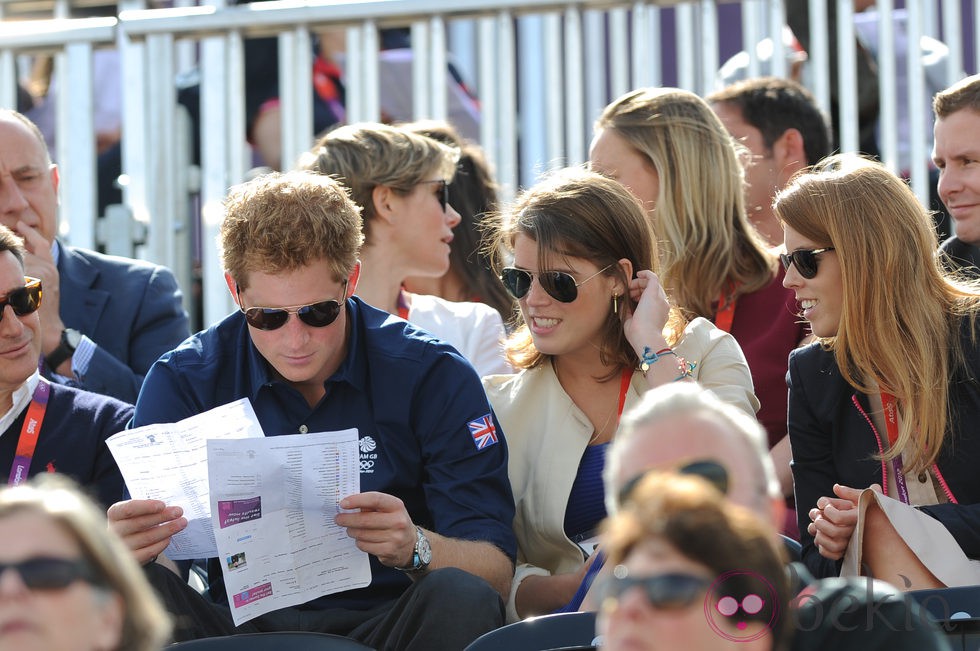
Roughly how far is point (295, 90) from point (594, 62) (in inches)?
55.5

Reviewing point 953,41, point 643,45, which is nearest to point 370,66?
point 643,45

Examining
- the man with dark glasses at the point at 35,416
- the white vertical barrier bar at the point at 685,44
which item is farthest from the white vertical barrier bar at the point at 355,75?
the man with dark glasses at the point at 35,416

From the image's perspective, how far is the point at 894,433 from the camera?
3354 mm

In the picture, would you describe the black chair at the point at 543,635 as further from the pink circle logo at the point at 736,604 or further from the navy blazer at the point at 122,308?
the navy blazer at the point at 122,308

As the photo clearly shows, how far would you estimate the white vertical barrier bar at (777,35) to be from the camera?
217 inches

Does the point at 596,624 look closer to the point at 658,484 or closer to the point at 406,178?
the point at 658,484

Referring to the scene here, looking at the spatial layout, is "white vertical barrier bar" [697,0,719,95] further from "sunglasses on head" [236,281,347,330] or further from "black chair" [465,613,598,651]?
"black chair" [465,613,598,651]

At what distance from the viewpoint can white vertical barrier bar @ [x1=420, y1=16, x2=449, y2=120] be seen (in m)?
5.81

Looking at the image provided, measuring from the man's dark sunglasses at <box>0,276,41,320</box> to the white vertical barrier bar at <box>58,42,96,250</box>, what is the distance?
2.31 meters

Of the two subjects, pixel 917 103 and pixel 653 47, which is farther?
pixel 653 47

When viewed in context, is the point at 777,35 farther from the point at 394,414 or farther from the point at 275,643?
the point at 275,643

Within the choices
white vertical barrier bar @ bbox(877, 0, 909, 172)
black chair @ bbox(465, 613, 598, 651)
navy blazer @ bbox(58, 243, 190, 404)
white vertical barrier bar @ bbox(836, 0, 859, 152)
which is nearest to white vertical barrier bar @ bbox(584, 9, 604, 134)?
white vertical barrier bar @ bbox(836, 0, 859, 152)

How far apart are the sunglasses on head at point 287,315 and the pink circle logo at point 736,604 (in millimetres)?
1939

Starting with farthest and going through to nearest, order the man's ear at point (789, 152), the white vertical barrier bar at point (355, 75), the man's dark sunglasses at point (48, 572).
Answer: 1. the white vertical barrier bar at point (355, 75)
2. the man's ear at point (789, 152)
3. the man's dark sunglasses at point (48, 572)
